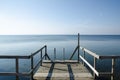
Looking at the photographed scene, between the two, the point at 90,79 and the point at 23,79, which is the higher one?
the point at 90,79

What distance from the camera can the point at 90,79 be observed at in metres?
6.53

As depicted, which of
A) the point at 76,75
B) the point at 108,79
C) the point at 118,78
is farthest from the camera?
the point at 118,78

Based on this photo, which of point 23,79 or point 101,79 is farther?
point 23,79

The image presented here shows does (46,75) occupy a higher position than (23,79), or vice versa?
(46,75)

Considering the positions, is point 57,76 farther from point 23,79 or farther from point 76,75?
point 23,79

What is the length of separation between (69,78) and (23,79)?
26.0ft

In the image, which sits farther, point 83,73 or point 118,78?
point 118,78

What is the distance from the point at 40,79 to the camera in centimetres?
658

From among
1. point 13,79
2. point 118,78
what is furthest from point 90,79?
point 13,79

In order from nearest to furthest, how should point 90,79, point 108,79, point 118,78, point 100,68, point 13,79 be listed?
point 90,79
point 108,79
point 118,78
point 13,79
point 100,68

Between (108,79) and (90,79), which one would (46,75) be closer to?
(90,79)

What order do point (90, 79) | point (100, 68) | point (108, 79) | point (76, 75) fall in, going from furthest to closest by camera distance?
point (100, 68)
point (108, 79)
point (76, 75)
point (90, 79)

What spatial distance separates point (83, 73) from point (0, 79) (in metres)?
9.74

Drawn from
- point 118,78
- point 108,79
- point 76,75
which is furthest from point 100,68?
point 76,75
